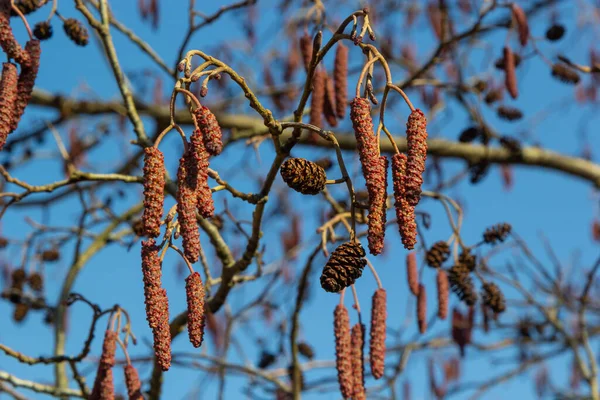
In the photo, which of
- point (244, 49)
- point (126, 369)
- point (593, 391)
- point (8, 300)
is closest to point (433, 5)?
point (244, 49)

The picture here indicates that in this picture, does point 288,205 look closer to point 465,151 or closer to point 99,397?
point 465,151

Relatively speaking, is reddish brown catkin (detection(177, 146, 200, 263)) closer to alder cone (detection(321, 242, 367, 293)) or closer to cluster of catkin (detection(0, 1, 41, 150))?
alder cone (detection(321, 242, 367, 293))

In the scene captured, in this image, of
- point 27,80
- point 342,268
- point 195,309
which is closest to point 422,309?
point 342,268

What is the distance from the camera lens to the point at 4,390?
351cm

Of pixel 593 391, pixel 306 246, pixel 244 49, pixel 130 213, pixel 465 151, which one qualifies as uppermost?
pixel 244 49

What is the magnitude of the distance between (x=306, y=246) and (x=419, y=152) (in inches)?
146

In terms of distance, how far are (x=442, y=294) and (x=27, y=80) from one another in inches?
60.8

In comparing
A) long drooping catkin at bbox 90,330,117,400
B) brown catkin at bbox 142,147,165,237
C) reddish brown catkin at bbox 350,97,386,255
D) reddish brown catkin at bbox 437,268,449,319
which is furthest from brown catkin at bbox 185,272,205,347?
reddish brown catkin at bbox 437,268,449,319

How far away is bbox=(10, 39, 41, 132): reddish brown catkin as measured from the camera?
6.92ft

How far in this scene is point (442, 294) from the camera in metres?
2.81

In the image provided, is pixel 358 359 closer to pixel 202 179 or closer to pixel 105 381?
pixel 105 381

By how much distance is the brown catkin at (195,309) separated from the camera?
1667mm

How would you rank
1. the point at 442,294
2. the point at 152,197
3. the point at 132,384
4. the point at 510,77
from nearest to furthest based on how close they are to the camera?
the point at 152,197 < the point at 132,384 < the point at 442,294 < the point at 510,77

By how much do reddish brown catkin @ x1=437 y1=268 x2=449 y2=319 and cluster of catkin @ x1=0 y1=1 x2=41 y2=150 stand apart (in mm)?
1512
